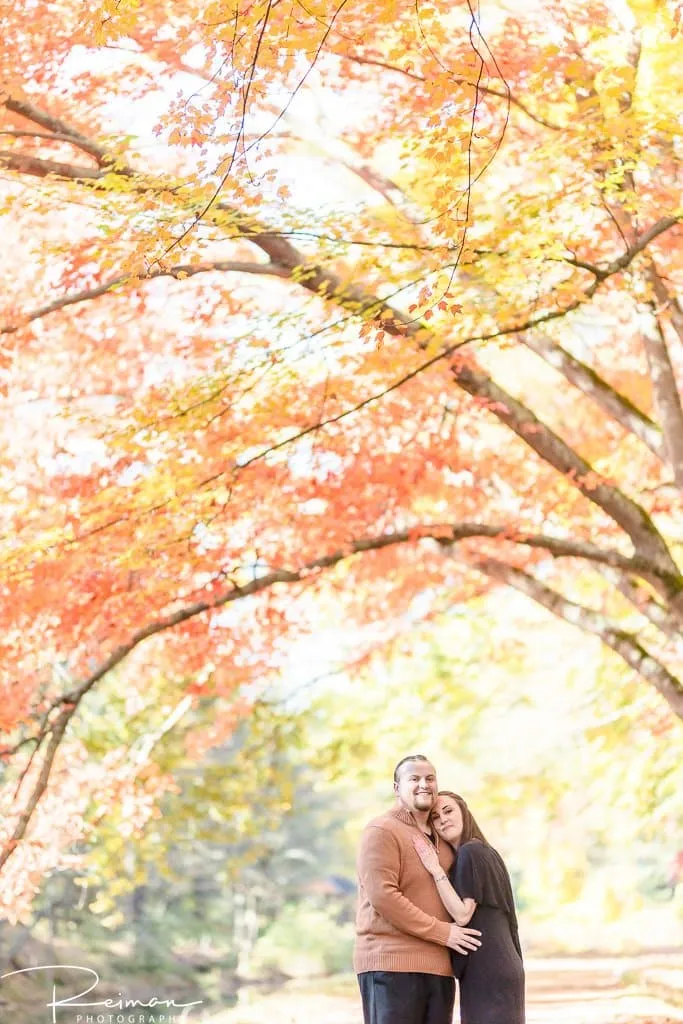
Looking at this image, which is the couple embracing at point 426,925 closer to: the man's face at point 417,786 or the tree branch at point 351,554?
the man's face at point 417,786

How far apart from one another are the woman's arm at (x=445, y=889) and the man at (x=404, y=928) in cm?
2

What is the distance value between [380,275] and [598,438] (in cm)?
367

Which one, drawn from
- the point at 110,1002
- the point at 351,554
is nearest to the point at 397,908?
the point at 351,554

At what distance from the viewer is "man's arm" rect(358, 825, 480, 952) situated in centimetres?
350

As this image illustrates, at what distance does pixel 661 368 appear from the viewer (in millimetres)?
7148

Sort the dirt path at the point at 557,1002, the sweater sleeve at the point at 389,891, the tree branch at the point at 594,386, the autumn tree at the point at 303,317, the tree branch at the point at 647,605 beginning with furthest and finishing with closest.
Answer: the dirt path at the point at 557,1002 → the tree branch at the point at 594,386 → the tree branch at the point at 647,605 → the autumn tree at the point at 303,317 → the sweater sleeve at the point at 389,891

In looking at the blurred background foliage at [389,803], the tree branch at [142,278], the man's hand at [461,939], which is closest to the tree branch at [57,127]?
the tree branch at [142,278]

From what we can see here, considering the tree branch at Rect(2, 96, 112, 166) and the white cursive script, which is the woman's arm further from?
the white cursive script

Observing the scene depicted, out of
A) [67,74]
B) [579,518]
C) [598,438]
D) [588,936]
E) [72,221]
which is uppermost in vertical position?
[72,221]

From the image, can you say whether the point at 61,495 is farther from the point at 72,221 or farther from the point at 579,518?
the point at 579,518

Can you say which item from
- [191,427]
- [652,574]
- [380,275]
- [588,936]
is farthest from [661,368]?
[588,936]

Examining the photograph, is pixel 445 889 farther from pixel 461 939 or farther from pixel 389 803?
pixel 389 803

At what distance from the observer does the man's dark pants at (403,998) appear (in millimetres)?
3512

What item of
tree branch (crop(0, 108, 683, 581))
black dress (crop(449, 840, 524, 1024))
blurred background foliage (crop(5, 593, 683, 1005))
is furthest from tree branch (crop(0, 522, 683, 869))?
blurred background foliage (crop(5, 593, 683, 1005))
